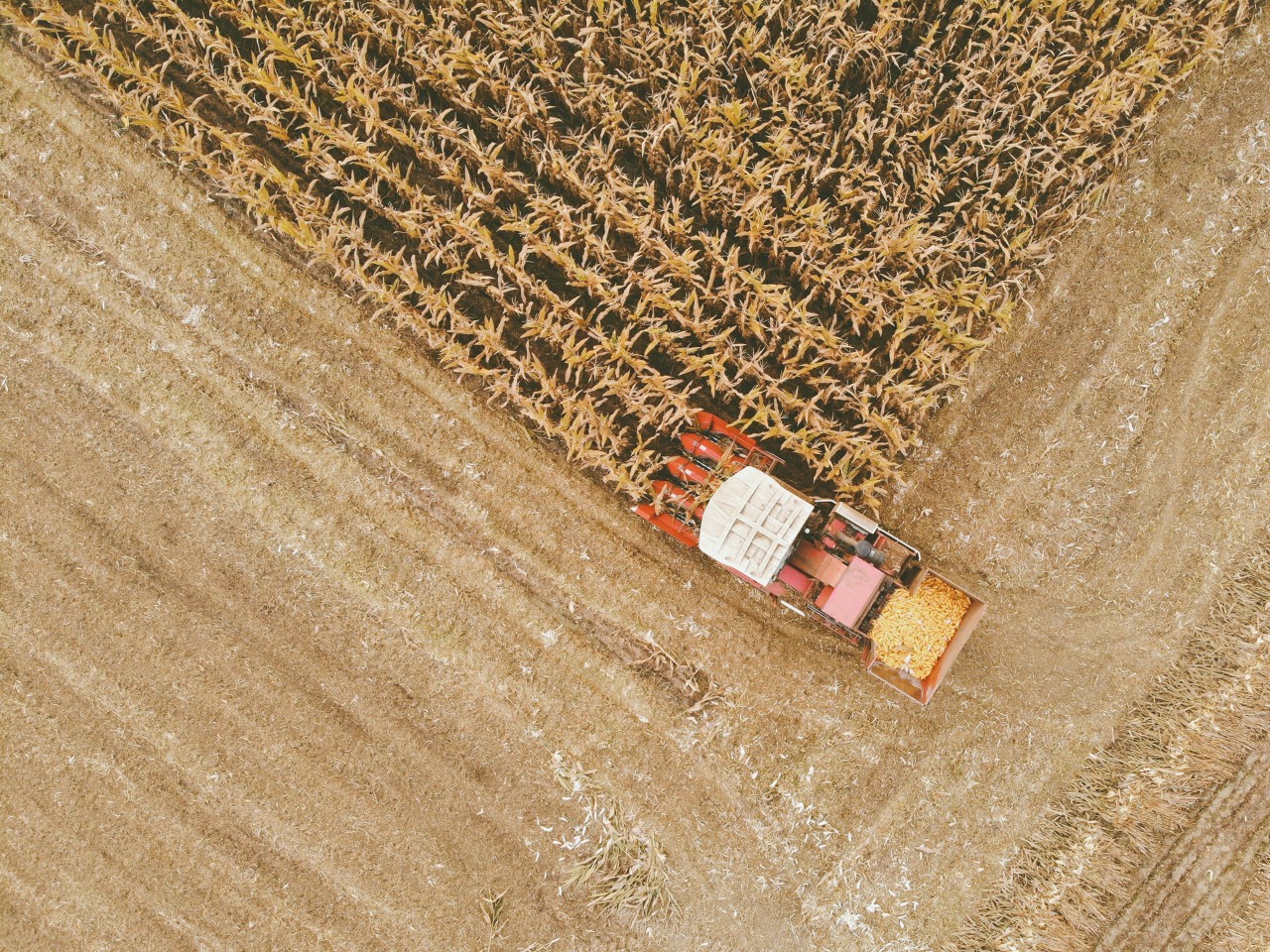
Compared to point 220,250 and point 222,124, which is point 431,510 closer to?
point 220,250

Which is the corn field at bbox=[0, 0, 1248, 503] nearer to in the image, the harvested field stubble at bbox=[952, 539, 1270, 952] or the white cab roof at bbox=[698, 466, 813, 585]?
the white cab roof at bbox=[698, 466, 813, 585]

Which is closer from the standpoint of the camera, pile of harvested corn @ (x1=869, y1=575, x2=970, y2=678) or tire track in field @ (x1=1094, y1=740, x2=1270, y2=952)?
pile of harvested corn @ (x1=869, y1=575, x2=970, y2=678)

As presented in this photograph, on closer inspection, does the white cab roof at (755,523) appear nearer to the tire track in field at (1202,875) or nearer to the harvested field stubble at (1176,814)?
the harvested field stubble at (1176,814)

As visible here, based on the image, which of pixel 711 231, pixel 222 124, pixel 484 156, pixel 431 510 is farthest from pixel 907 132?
pixel 222 124

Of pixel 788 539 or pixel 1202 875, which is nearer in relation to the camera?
pixel 788 539

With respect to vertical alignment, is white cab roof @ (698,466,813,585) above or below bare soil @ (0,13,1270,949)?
above

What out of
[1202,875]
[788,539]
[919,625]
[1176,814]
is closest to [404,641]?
[788,539]

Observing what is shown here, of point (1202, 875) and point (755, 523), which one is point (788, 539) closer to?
point (755, 523)

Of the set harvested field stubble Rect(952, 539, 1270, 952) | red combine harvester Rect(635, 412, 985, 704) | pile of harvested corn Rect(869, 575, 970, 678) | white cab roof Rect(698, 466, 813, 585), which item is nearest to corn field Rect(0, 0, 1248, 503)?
red combine harvester Rect(635, 412, 985, 704)
